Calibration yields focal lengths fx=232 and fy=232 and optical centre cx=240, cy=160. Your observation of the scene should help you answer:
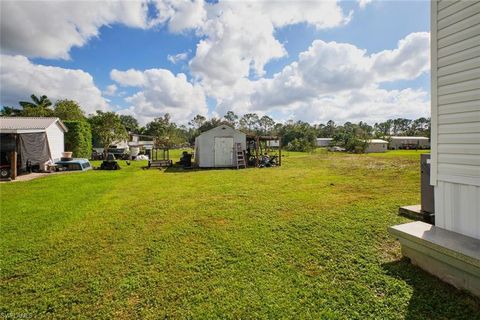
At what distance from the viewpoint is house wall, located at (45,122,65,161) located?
14456 mm

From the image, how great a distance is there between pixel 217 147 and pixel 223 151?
1.59 feet

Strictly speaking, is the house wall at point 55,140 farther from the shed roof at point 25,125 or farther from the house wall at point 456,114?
the house wall at point 456,114

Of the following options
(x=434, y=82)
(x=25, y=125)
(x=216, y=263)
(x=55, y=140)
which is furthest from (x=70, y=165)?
(x=434, y=82)

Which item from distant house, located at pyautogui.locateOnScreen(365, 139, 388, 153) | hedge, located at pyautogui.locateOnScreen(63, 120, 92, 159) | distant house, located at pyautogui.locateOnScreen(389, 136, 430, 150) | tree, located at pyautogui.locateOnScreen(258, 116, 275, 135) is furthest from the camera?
tree, located at pyautogui.locateOnScreen(258, 116, 275, 135)

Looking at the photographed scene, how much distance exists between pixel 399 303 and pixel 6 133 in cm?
1656

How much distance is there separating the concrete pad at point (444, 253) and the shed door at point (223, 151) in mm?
13031

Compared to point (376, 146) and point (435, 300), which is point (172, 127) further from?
point (435, 300)

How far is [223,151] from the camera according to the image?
1568 cm

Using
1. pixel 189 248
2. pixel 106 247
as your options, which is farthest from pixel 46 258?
pixel 189 248

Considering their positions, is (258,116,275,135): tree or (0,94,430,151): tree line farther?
(258,116,275,135): tree

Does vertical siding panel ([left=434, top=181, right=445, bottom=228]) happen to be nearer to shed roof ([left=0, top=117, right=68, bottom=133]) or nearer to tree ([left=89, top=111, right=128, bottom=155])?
shed roof ([left=0, top=117, right=68, bottom=133])

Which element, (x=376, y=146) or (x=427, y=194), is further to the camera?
(x=376, y=146)

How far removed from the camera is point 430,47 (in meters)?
2.96

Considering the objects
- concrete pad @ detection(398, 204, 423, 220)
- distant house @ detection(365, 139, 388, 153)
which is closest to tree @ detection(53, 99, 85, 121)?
concrete pad @ detection(398, 204, 423, 220)
